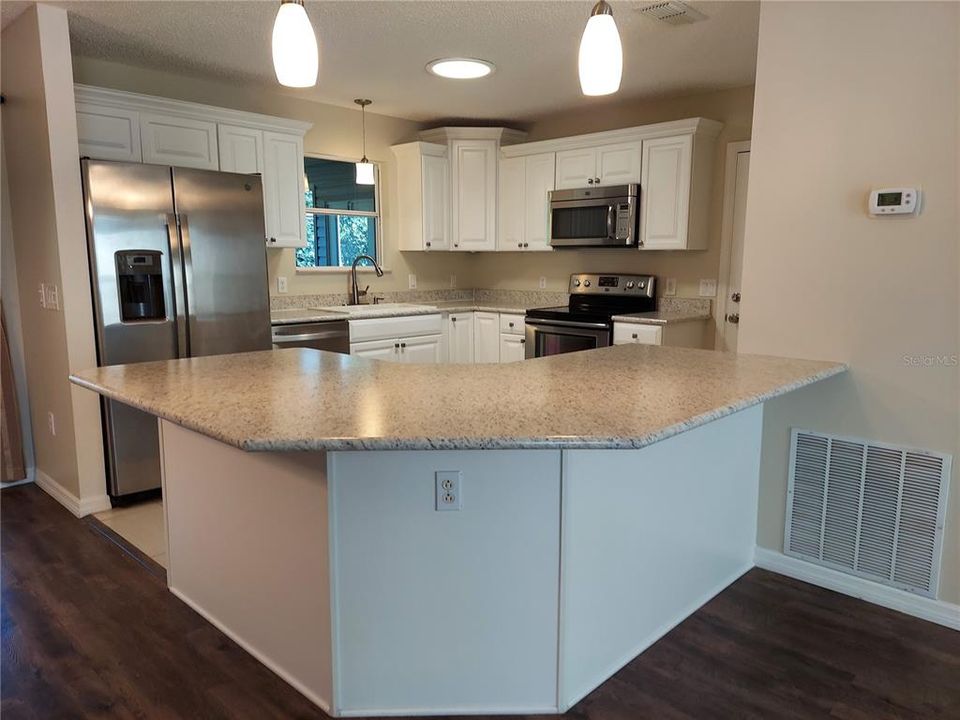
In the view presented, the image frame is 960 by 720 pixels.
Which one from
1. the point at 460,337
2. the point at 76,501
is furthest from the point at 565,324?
the point at 76,501

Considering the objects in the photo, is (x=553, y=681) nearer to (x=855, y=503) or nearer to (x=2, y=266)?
(x=855, y=503)

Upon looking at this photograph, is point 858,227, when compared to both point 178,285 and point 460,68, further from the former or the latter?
point 178,285

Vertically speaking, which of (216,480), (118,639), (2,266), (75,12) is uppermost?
(75,12)

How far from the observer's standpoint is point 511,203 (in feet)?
16.9

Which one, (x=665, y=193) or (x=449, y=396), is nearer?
(x=449, y=396)

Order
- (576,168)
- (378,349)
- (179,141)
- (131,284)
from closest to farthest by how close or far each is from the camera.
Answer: (131,284) → (179,141) → (378,349) → (576,168)

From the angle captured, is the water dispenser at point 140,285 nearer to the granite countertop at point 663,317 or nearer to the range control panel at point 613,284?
the granite countertop at point 663,317

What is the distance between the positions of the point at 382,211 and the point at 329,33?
2.06 metres

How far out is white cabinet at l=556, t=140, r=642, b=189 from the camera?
4418 millimetres

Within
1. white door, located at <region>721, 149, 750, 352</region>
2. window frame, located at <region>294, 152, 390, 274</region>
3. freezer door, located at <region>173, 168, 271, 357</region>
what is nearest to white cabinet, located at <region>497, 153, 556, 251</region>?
window frame, located at <region>294, 152, 390, 274</region>

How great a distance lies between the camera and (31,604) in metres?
2.42

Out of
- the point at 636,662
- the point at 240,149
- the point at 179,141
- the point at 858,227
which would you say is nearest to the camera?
the point at 636,662

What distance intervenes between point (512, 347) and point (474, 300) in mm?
1000

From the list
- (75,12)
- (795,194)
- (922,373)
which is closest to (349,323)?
(75,12)
